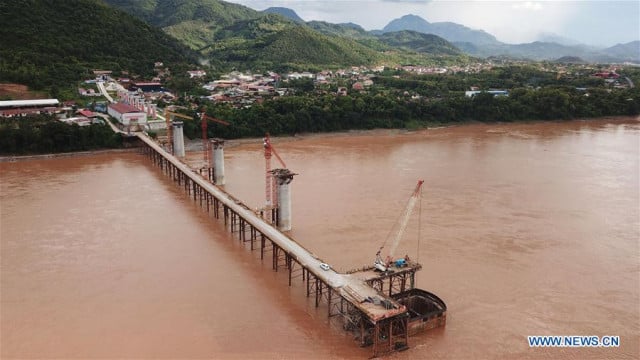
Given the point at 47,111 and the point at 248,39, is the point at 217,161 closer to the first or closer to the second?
the point at 47,111

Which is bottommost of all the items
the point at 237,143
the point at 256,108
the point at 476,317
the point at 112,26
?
the point at 476,317

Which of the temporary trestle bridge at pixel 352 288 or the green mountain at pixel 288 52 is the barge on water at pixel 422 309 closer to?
the temporary trestle bridge at pixel 352 288

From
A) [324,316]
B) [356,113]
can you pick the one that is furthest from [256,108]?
[324,316]

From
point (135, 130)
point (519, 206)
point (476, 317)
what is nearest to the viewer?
point (476, 317)

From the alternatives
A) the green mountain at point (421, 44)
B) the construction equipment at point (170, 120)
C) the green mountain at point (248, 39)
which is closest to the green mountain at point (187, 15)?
the green mountain at point (248, 39)

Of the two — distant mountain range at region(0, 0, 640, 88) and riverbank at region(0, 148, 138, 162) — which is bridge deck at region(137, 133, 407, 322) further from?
distant mountain range at region(0, 0, 640, 88)

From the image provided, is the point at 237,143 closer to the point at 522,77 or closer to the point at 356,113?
the point at 356,113
